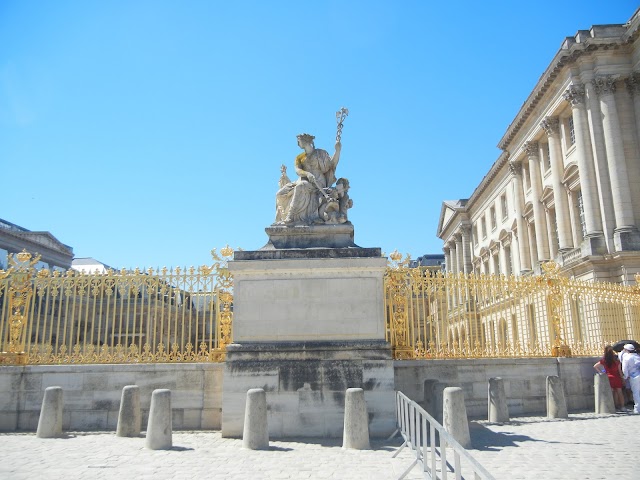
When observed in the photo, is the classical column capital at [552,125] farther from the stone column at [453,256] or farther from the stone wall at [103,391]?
the stone column at [453,256]

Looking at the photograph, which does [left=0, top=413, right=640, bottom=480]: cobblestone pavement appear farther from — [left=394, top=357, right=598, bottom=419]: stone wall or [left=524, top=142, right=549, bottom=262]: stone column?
[left=524, top=142, right=549, bottom=262]: stone column

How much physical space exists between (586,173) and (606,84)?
16.0 ft

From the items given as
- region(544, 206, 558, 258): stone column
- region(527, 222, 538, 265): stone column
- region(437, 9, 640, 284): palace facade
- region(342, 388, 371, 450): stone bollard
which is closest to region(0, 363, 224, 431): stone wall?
region(342, 388, 371, 450): stone bollard

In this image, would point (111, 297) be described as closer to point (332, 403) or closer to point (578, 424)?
point (332, 403)

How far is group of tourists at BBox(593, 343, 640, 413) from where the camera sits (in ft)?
38.9

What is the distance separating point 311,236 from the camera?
10.3 metres

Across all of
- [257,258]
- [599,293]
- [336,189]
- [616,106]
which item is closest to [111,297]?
[257,258]

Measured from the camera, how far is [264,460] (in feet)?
24.6

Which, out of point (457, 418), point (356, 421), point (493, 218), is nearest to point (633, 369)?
point (457, 418)

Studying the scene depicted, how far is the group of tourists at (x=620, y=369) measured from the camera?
1184cm

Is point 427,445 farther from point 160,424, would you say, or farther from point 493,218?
point 493,218

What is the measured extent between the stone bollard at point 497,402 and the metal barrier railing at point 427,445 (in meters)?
2.41

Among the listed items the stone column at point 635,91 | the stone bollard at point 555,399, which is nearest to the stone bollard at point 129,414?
the stone bollard at point 555,399

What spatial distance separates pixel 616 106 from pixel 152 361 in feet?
94.3
